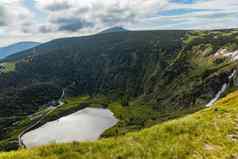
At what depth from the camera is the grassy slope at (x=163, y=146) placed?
55.8 ft

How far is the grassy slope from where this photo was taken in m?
17.0

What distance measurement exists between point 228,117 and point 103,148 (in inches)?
475

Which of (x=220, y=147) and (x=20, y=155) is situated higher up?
(x=20, y=155)

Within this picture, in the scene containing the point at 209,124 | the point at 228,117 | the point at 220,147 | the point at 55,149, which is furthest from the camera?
the point at 228,117

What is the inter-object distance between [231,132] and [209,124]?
1614mm

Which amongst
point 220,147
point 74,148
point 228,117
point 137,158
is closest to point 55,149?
point 74,148

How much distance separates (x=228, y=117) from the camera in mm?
25484

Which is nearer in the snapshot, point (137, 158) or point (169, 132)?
point (137, 158)

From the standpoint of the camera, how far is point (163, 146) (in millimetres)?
18391

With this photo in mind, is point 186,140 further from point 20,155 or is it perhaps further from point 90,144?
point 20,155

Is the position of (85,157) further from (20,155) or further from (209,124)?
(209,124)

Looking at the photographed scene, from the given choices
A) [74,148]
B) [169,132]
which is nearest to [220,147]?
[169,132]

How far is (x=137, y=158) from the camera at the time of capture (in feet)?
54.5

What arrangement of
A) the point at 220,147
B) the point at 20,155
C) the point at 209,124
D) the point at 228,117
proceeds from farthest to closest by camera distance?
the point at 228,117 → the point at 209,124 → the point at 220,147 → the point at 20,155
